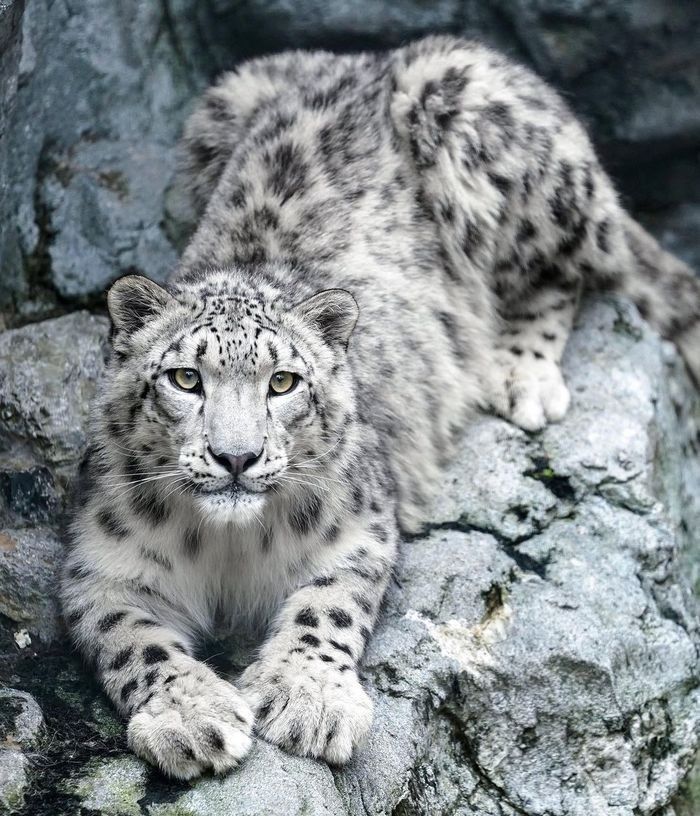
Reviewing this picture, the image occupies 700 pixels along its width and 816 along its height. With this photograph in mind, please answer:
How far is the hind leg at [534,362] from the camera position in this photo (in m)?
5.95

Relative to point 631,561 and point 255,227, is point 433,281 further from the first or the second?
point 631,561

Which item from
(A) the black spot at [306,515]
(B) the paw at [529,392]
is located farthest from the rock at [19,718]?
(B) the paw at [529,392]

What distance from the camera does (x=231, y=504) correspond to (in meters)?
4.15

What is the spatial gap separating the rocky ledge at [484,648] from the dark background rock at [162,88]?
2.22ft

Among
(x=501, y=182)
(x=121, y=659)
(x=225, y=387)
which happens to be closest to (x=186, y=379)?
(x=225, y=387)

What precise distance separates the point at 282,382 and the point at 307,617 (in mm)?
829

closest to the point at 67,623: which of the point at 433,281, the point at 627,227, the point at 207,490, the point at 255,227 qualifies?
the point at 207,490

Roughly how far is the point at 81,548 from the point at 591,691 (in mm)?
1930

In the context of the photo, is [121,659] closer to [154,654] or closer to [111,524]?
[154,654]

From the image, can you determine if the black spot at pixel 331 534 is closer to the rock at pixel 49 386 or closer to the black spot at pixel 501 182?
the rock at pixel 49 386

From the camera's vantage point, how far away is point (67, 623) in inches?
183

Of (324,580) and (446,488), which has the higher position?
(324,580)

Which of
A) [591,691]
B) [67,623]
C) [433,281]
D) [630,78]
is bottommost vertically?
[591,691]

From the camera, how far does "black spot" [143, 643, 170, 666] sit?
4297 millimetres
